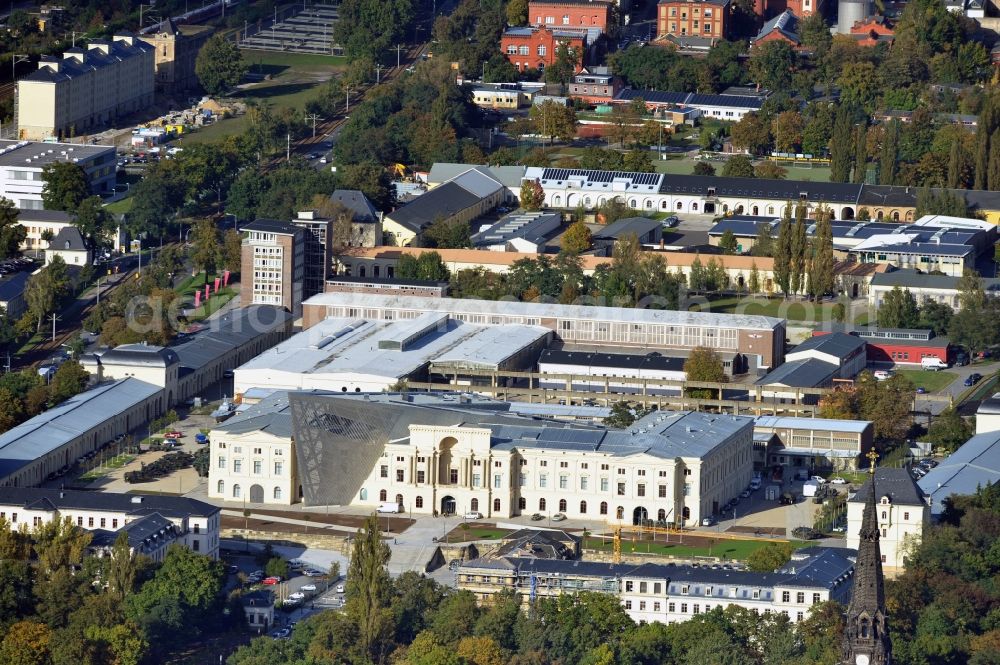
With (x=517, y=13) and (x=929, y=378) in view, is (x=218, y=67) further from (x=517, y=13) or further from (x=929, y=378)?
(x=929, y=378)

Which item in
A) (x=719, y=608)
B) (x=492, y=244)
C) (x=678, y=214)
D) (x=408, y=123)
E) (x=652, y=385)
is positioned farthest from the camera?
(x=408, y=123)

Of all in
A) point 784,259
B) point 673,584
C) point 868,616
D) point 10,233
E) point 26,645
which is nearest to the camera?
point 868,616

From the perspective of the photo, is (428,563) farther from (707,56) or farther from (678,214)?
(707,56)

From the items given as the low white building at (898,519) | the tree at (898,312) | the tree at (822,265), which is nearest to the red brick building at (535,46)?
the tree at (822,265)

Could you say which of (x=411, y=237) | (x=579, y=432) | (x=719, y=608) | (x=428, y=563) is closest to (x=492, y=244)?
(x=411, y=237)

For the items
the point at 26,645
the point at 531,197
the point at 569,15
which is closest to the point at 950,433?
the point at 26,645

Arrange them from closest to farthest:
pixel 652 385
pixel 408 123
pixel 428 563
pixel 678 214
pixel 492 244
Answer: pixel 428 563 → pixel 652 385 → pixel 492 244 → pixel 678 214 → pixel 408 123

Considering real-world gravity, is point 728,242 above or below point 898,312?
above

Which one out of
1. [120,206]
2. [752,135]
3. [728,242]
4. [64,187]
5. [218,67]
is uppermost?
[218,67]
